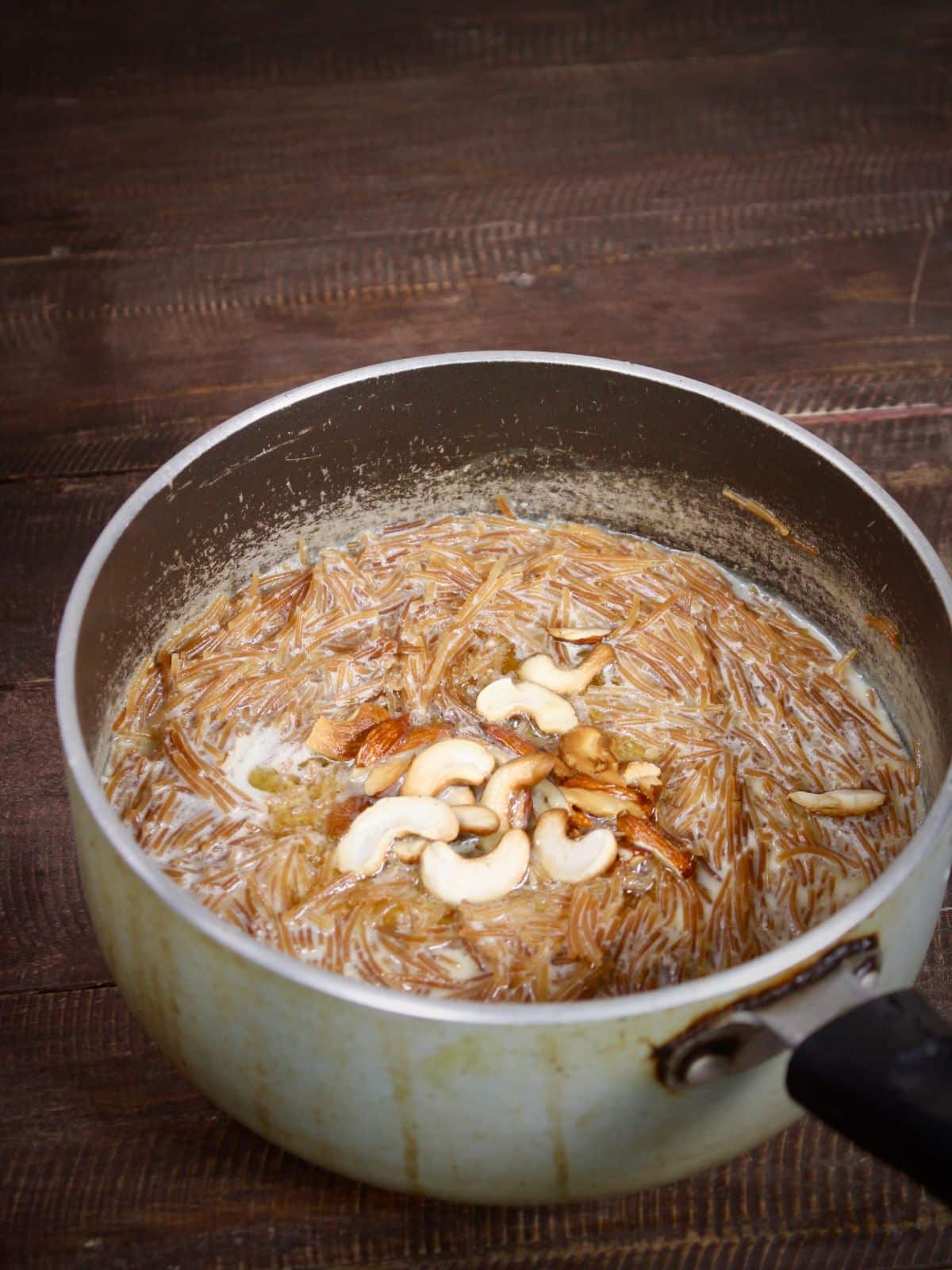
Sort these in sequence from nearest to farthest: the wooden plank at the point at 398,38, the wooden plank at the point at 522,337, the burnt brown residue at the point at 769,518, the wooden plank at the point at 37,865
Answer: the wooden plank at the point at 37,865
the burnt brown residue at the point at 769,518
the wooden plank at the point at 522,337
the wooden plank at the point at 398,38

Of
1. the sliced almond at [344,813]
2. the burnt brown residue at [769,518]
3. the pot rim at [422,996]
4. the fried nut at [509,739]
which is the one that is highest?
the burnt brown residue at [769,518]

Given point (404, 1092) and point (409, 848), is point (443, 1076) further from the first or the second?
point (409, 848)

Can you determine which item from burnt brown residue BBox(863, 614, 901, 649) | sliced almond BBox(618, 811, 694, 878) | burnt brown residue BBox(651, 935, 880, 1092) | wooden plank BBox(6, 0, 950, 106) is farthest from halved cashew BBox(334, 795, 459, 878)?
wooden plank BBox(6, 0, 950, 106)

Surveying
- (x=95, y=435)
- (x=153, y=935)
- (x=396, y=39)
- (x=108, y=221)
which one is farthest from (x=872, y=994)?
(x=396, y=39)

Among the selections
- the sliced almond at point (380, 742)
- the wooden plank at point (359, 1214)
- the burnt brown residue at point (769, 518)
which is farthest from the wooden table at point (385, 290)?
the burnt brown residue at point (769, 518)

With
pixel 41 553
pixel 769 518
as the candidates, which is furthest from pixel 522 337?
pixel 41 553

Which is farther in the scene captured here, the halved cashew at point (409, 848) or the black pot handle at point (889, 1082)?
the halved cashew at point (409, 848)

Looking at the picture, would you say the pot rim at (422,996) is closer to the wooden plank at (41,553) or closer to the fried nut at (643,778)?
the fried nut at (643,778)

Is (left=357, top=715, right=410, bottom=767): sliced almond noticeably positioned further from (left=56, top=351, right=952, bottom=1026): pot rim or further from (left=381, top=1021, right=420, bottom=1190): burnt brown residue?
(left=381, top=1021, right=420, bottom=1190): burnt brown residue
